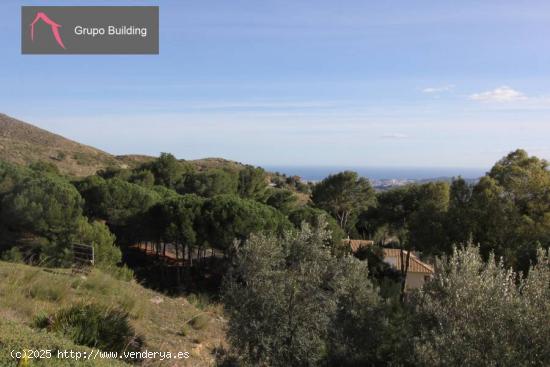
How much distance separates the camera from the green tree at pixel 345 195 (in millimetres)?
44531

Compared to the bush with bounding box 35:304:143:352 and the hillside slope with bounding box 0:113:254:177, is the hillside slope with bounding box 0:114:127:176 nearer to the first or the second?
the hillside slope with bounding box 0:113:254:177

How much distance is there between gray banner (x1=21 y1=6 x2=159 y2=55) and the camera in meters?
11.5

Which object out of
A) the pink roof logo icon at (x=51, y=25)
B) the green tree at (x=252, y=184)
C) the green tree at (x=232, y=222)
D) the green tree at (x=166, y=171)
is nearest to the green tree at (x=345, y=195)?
the green tree at (x=252, y=184)

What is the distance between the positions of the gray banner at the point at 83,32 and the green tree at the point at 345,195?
3437 centimetres

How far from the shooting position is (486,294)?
715 centimetres

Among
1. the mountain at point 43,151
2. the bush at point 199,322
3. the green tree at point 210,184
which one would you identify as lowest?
the bush at point 199,322

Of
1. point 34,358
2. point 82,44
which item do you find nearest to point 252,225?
point 82,44

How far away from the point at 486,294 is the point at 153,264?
2404 centimetres

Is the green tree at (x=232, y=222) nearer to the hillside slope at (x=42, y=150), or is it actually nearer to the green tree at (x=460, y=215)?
the green tree at (x=460, y=215)

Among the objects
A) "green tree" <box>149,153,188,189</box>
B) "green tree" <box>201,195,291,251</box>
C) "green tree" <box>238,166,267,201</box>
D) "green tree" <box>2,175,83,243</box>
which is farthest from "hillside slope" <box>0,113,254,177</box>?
"green tree" <box>201,195,291,251</box>

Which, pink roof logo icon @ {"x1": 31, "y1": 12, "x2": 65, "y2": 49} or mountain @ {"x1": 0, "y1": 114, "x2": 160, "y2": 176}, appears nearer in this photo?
pink roof logo icon @ {"x1": 31, "y1": 12, "x2": 65, "y2": 49}

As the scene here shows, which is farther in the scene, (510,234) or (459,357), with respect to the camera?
(510,234)

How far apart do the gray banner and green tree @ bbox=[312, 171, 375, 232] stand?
34.4 meters

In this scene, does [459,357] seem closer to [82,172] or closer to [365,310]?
[365,310]
